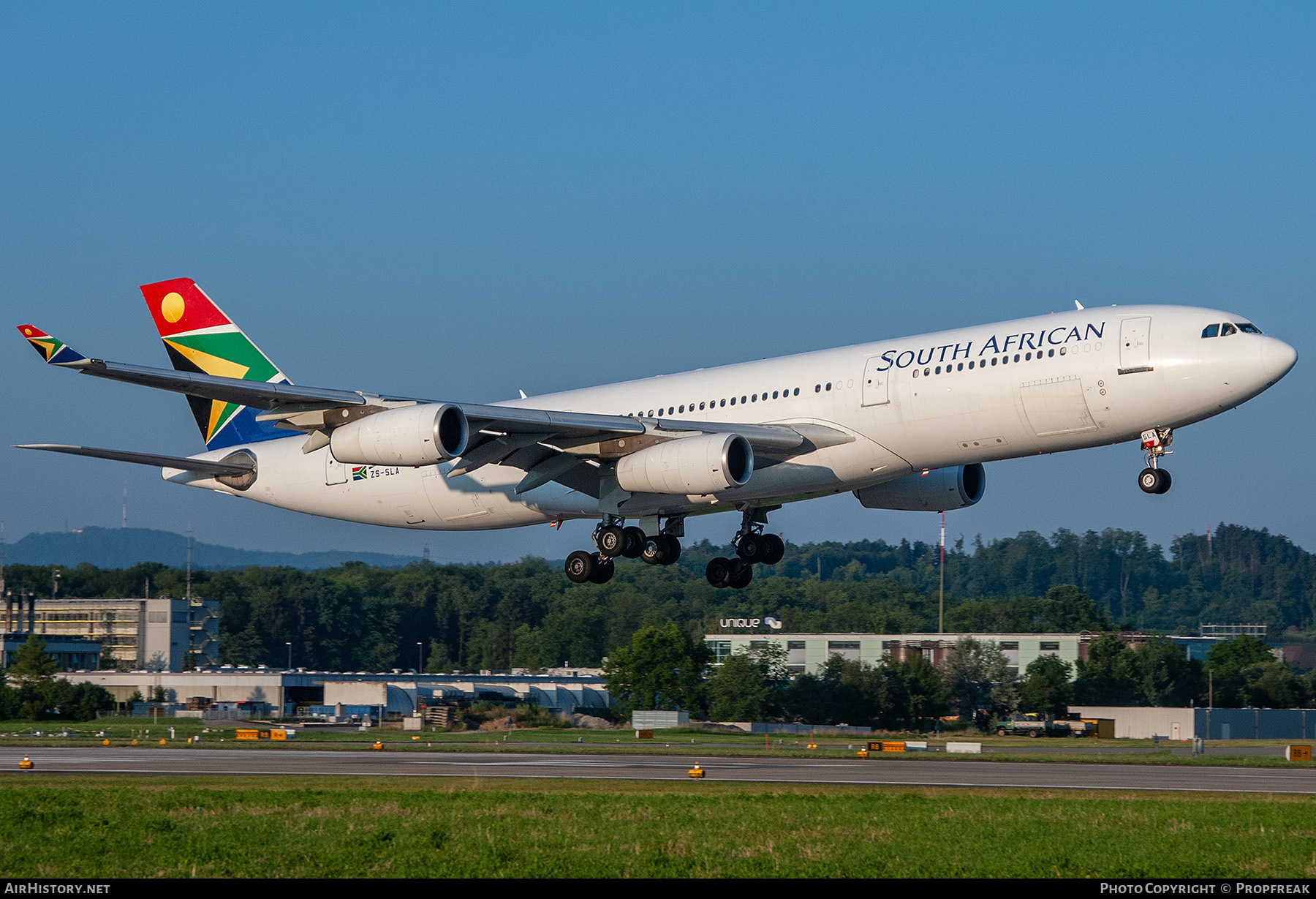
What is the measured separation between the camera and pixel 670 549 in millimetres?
43750

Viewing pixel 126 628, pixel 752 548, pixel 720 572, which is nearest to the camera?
pixel 752 548

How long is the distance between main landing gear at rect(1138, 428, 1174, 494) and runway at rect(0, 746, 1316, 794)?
837 cm

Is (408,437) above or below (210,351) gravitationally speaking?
below

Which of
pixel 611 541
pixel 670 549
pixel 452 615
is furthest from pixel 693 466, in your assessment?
pixel 452 615

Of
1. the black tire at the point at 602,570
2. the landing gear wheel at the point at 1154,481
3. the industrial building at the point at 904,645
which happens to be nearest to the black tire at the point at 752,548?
the black tire at the point at 602,570

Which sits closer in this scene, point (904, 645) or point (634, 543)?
point (634, 543)

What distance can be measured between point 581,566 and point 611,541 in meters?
1.67

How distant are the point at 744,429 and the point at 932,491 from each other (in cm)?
763

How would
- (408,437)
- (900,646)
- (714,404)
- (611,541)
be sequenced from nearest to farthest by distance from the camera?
(408,437)
(714,404)
(611,541)
(900,646)

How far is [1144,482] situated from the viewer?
35906 mm

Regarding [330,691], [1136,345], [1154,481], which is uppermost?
[1136,345]

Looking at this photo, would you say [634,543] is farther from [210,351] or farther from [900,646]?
[900,646]
